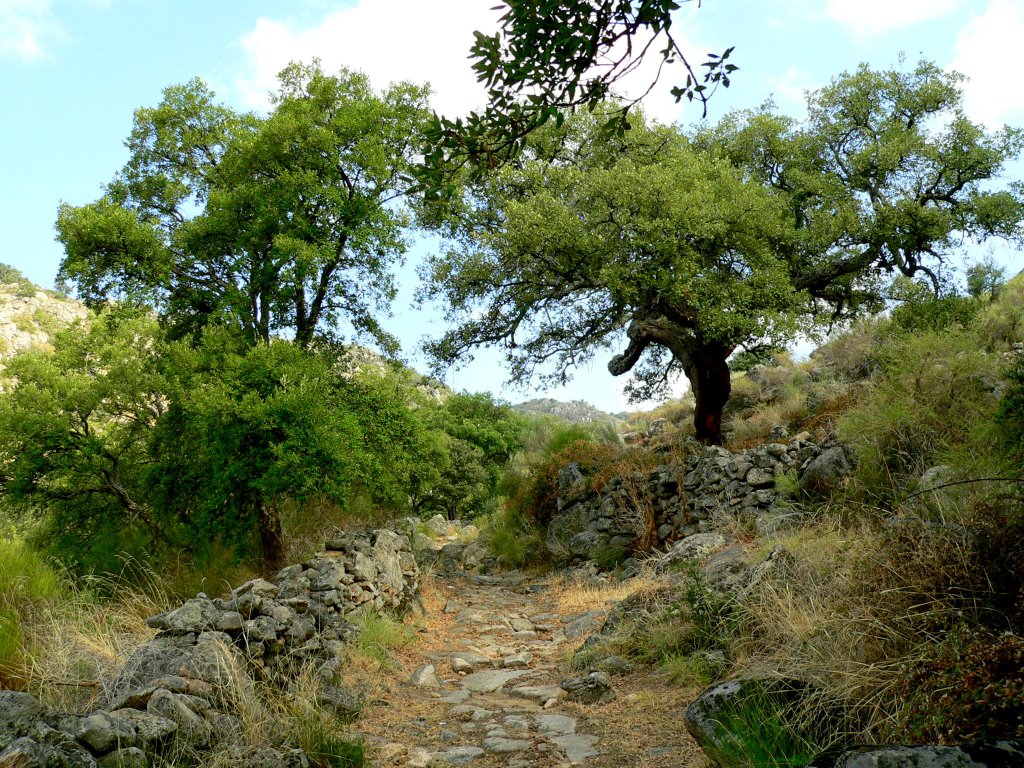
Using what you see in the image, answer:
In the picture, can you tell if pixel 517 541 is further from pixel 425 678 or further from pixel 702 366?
pixel 425 678

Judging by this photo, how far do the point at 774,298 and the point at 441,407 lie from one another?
76.2 ft

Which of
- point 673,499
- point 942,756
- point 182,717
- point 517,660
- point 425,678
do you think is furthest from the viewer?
point 673,499

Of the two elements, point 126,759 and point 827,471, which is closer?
point 126,759

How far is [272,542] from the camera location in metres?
11.3

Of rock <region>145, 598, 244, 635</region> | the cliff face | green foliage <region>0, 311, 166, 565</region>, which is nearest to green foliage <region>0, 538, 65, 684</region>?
rock <region>145, 598, 244, 635</region>

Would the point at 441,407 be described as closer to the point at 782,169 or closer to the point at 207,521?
the point at 782,169

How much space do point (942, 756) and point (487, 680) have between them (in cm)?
589

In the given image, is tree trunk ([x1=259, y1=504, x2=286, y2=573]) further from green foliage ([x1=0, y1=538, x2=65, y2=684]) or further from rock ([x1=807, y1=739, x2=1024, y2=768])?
rock ([x1=807, y1=739, x2=1024, y2=768])

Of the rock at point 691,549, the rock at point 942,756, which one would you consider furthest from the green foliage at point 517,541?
the rock at point 942,756

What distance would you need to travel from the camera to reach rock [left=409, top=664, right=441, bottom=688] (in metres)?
7.76

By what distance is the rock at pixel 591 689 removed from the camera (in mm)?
6656

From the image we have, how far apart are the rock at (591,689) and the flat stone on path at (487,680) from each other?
0.97 m

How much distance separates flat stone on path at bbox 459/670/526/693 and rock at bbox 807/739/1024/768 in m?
5.32

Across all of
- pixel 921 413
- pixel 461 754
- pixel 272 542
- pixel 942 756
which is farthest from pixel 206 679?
pixel 921 413
